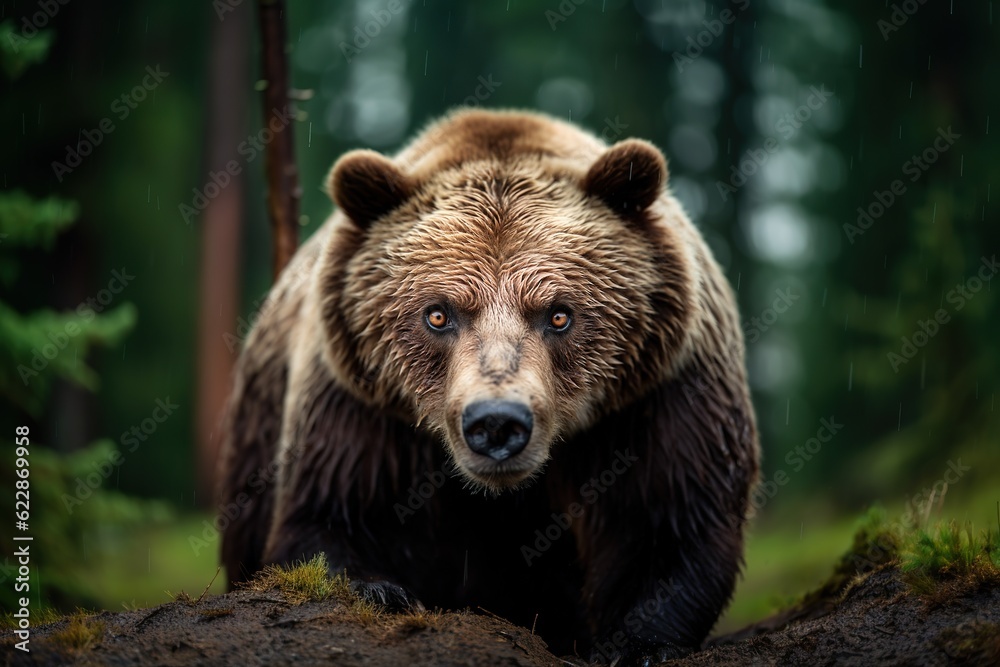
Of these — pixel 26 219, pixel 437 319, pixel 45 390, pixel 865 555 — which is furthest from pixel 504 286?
pixel 45 390

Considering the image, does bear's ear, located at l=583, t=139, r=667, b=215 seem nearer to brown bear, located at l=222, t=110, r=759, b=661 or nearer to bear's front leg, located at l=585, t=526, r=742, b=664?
brown bear, located at l=222, t=110, r=759, b=661

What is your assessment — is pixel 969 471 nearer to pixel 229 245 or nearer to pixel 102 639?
pixel 102 639

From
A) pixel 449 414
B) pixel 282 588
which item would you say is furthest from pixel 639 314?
pixel 282 588

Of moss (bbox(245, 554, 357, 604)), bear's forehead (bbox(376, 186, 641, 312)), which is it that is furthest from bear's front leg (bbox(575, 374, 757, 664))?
moss (bbox(245, 554, 357, 604))

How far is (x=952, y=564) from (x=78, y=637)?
369 centimetres

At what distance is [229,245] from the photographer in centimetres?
1689

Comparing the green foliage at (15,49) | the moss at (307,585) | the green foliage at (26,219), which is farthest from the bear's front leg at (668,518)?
the green foliage at (15,49)

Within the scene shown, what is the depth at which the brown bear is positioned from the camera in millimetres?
4738

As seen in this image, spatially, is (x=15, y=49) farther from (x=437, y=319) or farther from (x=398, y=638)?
Result: (x=398, y=638)

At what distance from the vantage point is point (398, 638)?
12.5 ft

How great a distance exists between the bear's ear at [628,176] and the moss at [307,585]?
96.7 inches

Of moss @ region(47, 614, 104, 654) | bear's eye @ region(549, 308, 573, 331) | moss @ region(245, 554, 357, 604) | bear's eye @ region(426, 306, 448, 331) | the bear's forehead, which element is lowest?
moss @ region(47, 614, 104, 654)

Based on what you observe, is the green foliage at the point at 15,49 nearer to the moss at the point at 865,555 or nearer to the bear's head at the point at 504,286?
the bear's head at the point at 504,286

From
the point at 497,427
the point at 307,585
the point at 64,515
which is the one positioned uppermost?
the point at 497,427
